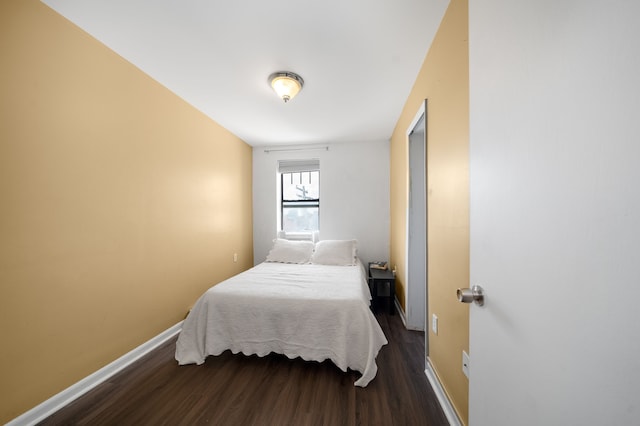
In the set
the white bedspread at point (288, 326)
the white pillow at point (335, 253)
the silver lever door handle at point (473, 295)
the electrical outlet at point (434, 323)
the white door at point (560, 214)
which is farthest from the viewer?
the white pillow at point (335, 253)

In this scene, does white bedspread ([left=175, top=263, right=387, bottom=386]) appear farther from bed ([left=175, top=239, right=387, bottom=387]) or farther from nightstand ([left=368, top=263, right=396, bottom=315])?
nightstand ([left=368, top=263, right=396, bottom=315])

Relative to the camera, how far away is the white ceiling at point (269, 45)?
1.37 meters

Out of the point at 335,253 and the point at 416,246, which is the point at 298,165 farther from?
the point at 416,246

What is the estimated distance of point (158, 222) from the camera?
6.95 feet

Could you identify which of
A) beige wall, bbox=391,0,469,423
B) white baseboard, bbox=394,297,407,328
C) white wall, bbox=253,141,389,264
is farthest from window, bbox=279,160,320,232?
beige wall, bbox=391,0,469,423

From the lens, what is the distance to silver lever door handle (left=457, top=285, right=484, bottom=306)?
68 cm

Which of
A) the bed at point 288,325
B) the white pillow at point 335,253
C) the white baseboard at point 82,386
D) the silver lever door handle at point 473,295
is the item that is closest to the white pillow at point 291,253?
the white pillow at point 335,253

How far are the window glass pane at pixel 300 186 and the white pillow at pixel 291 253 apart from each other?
0.97 metres

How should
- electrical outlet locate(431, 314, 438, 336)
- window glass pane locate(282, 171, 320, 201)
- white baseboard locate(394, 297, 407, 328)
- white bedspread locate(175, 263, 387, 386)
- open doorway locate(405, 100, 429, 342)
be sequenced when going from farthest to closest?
window glass pane locate(282, 171, 320, 201)
white baseboard locate(394, 297, 407, 328)
open doorway locate(405, 100, 429, 342)
white bedspread locate(175, 263, 387, 386)
electrical outlet locate(431, 314, 438, 336)

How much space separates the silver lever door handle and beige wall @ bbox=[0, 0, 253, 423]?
7.23 feet

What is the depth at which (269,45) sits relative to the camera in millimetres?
1642

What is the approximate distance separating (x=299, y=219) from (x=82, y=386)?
3.00 meters

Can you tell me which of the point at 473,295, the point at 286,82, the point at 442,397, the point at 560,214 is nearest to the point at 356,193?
the point at 286,82

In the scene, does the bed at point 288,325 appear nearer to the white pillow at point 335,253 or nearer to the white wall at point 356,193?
the white pillow at point 335,253
